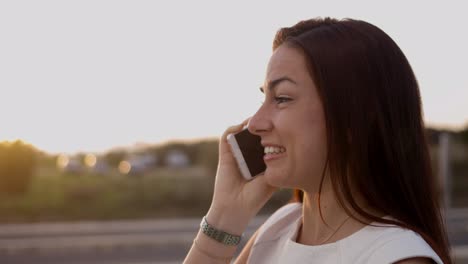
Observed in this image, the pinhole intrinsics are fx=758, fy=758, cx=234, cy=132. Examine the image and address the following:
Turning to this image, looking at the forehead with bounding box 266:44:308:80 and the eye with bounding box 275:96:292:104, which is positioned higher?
the forehead with bounding box 266:44:308:80

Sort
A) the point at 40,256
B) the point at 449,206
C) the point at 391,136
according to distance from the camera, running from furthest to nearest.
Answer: the point at 449,206 → the point at 40,256 → the point at 391,136

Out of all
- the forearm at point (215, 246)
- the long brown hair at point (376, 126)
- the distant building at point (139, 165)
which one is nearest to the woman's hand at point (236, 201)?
the forearm at point (215, 246)

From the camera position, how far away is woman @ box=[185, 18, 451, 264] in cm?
196

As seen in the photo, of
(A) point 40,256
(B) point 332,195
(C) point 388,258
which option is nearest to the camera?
(C) point 388,258

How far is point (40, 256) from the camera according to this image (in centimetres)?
1383

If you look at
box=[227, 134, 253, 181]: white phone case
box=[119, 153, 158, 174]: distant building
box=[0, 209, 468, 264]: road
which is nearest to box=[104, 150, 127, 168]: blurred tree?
box=[119, 153, 158, 174]: distant building

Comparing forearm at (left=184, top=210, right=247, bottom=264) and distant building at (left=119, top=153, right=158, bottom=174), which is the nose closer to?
forearm at (left=184, top=210, right=247, bottom=264)

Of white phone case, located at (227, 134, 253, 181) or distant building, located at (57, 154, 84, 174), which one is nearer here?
white phone case, located at (227, 134, 253, 181)

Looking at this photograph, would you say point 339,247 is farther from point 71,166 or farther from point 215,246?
point 71,166

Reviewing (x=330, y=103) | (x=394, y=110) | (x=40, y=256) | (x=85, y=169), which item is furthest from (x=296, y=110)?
(x=85, y=169)

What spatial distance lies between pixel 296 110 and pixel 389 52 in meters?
0.29

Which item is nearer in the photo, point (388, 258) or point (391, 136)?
point (388, 258)

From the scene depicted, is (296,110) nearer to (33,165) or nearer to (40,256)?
(40,256)

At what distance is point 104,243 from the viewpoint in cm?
1419
